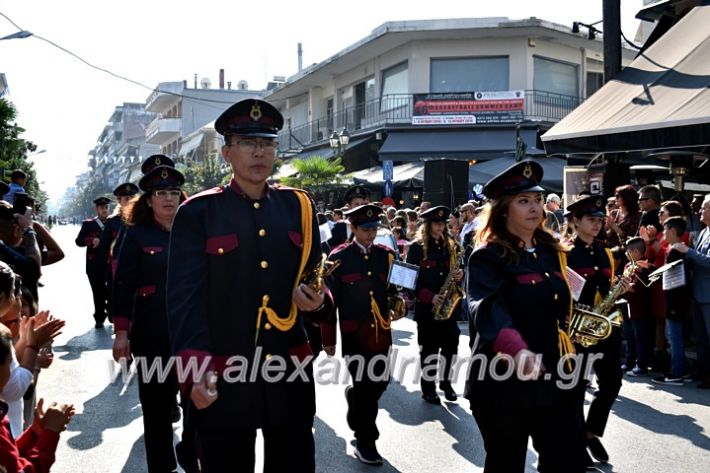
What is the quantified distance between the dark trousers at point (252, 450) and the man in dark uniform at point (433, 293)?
454cm

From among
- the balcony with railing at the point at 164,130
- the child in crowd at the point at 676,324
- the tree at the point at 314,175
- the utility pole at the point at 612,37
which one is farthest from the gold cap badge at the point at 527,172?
the balcony with railing at the point at 164,130

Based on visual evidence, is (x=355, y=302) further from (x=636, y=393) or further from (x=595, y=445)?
(x=636, y=393)

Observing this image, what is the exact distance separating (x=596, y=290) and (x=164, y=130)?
221ft

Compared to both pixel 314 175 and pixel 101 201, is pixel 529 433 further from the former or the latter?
pixel 314 175

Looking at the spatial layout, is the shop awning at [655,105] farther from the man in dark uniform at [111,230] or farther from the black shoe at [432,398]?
the man in dark uniform at [111,230]

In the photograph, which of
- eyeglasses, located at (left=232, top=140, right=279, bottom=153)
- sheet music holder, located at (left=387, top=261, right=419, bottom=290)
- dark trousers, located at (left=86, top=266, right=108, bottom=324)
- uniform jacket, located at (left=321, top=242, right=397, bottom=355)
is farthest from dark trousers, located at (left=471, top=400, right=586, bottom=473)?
dark trousers, located at (left=86, top=266, right=108, bottom=324)

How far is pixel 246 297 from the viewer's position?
3.51 m

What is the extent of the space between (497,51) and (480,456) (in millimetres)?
25145

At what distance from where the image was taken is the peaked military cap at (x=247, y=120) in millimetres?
3600

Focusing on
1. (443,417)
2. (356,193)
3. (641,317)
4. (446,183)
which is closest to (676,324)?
(641,317)

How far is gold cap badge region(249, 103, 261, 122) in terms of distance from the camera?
363 centimetres

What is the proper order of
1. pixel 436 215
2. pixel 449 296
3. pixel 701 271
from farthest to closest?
pixel 701 271
pixel 436 215
pixel 449 296

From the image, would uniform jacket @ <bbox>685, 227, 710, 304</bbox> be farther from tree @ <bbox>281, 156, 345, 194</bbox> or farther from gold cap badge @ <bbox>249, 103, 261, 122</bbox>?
tree @ <bbox>281, 156, 345, 194</bbox>

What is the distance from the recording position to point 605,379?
5.83m
